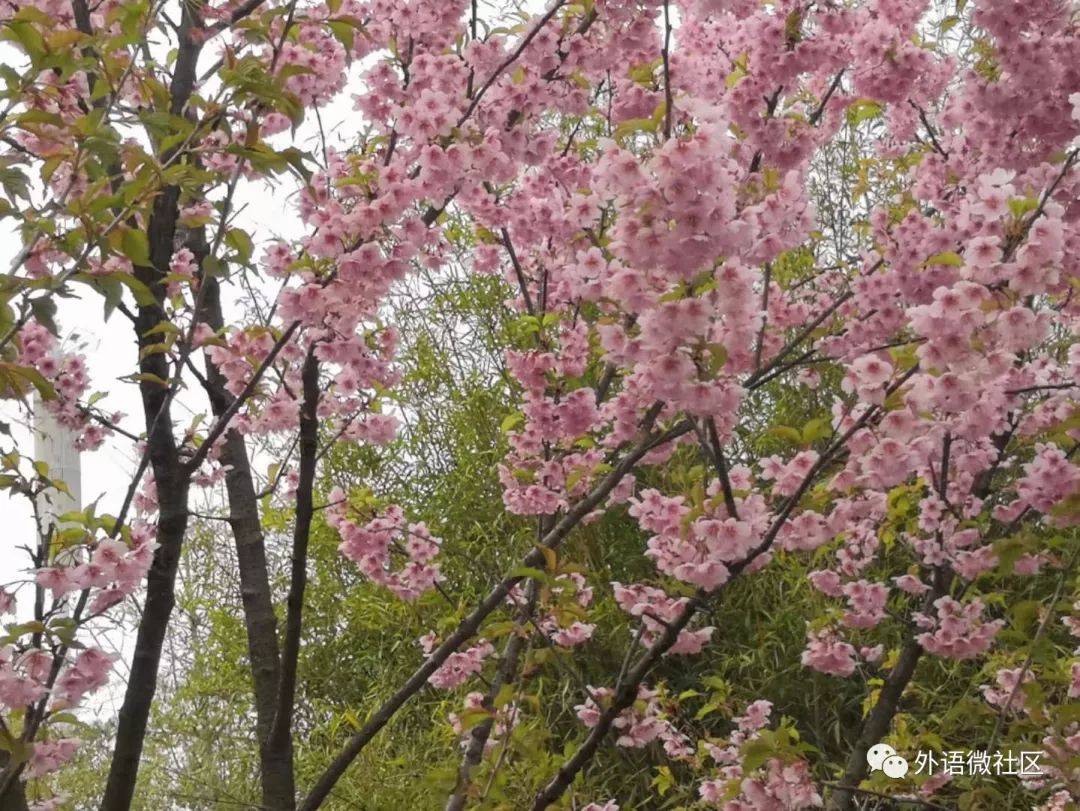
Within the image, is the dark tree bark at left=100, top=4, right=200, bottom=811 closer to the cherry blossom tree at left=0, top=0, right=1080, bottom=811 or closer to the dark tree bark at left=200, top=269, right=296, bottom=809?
the cherry blossom tree at left=0, top=0, right=1080, bottom=811

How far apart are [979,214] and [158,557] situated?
0.95 m

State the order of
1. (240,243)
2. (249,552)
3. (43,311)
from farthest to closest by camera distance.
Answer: (249,552) → (240,243) → (43,311)

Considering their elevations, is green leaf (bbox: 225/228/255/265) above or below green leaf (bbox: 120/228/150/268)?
above

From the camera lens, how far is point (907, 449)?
125 cm

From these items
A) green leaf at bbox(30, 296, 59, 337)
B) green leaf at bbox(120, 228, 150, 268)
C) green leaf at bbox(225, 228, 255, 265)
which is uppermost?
green leaf at bbox(225, 228, 255, 265)

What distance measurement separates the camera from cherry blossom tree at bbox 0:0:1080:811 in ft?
3.22

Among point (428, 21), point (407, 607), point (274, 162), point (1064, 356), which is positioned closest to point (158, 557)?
point (274, 162)

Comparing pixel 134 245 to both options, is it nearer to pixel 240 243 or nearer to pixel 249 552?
pixel 240 243

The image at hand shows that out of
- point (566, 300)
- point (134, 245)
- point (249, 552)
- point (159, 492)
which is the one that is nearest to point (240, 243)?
point (134, 245)

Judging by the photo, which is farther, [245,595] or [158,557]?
[245,595]

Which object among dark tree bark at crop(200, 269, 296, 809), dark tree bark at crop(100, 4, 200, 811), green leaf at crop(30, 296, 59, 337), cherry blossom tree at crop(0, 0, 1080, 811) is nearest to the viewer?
green leaf at crop(30, 296, 59, 337)

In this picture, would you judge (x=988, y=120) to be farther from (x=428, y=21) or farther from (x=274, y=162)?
(x=274, y=162)

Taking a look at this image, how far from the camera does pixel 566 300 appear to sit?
1815 millimetres

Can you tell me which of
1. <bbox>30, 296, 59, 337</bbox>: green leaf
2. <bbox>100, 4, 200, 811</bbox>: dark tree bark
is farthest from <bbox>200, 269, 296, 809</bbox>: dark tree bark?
<bbox>30, 296, 59, 337</bbox>: green leaf
